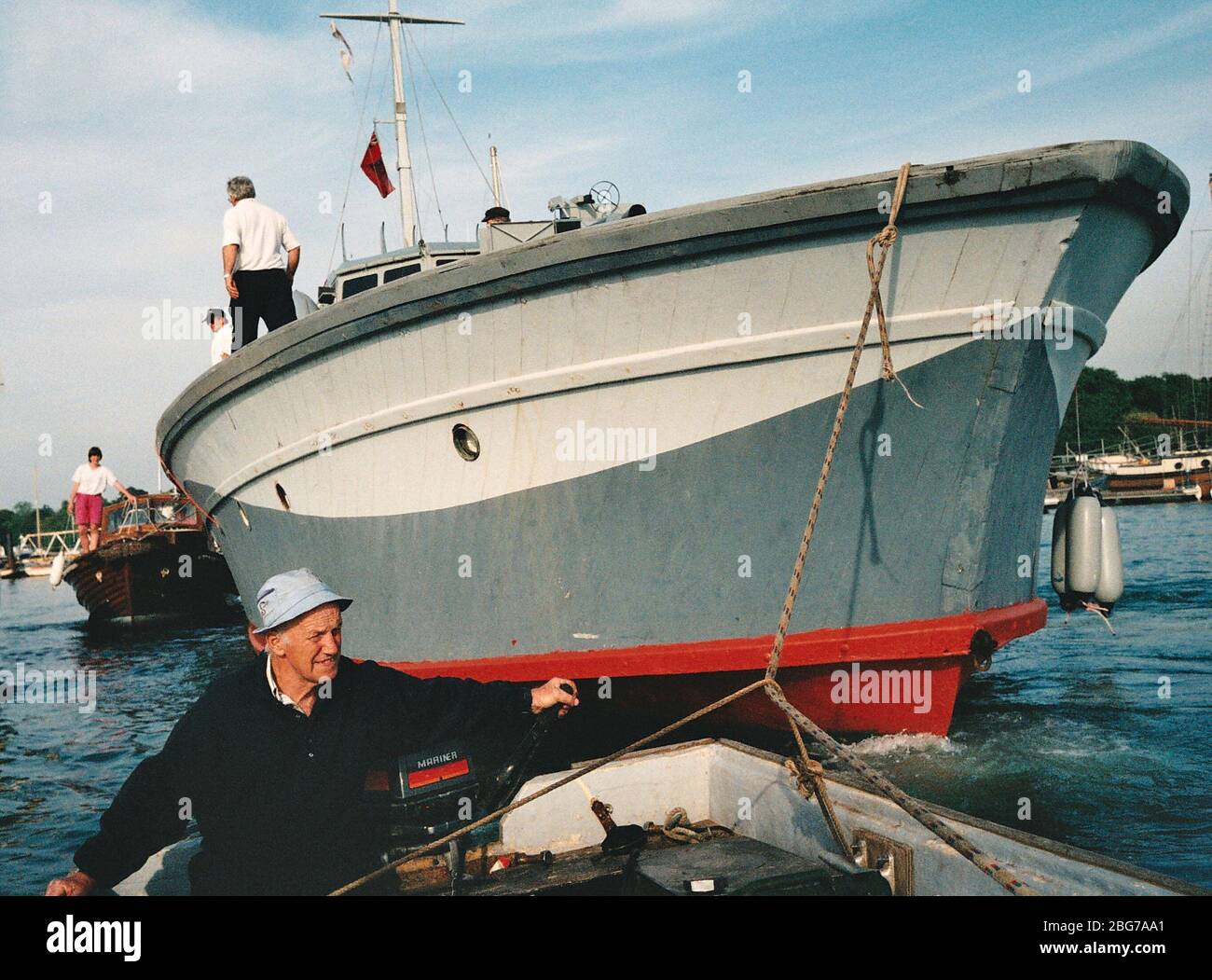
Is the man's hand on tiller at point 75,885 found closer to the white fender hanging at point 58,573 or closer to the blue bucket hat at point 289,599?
the blue bucket hat at point 289,599

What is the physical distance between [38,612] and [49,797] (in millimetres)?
25589

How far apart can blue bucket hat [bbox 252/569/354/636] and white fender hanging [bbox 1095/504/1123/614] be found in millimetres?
5293

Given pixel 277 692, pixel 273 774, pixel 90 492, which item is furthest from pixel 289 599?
pixel 90 492

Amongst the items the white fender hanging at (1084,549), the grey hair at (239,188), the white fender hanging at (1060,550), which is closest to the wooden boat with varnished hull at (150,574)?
the grey hair at (239,188)

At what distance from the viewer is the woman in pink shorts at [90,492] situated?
15812 millimetres

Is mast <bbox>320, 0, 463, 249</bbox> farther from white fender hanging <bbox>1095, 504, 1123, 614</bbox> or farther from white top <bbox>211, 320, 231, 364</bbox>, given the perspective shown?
white fender hanging <bbox>1095, 504, 1123, 614</bbox>

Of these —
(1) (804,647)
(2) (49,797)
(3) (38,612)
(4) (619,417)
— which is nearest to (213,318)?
(2) (49,797)

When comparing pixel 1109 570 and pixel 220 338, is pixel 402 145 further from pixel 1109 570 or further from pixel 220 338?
pixel 1109 570

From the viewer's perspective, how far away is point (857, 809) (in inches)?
150

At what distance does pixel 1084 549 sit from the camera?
21.6 feet

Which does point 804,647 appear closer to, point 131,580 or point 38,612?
point 131,580

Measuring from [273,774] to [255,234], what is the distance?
583 centimetres

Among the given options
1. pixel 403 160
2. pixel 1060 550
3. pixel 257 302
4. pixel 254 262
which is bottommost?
pixel 1060 550

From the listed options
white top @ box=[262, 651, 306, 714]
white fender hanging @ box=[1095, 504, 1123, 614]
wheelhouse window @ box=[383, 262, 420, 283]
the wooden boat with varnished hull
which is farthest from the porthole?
the wooden boat with varnished hull
